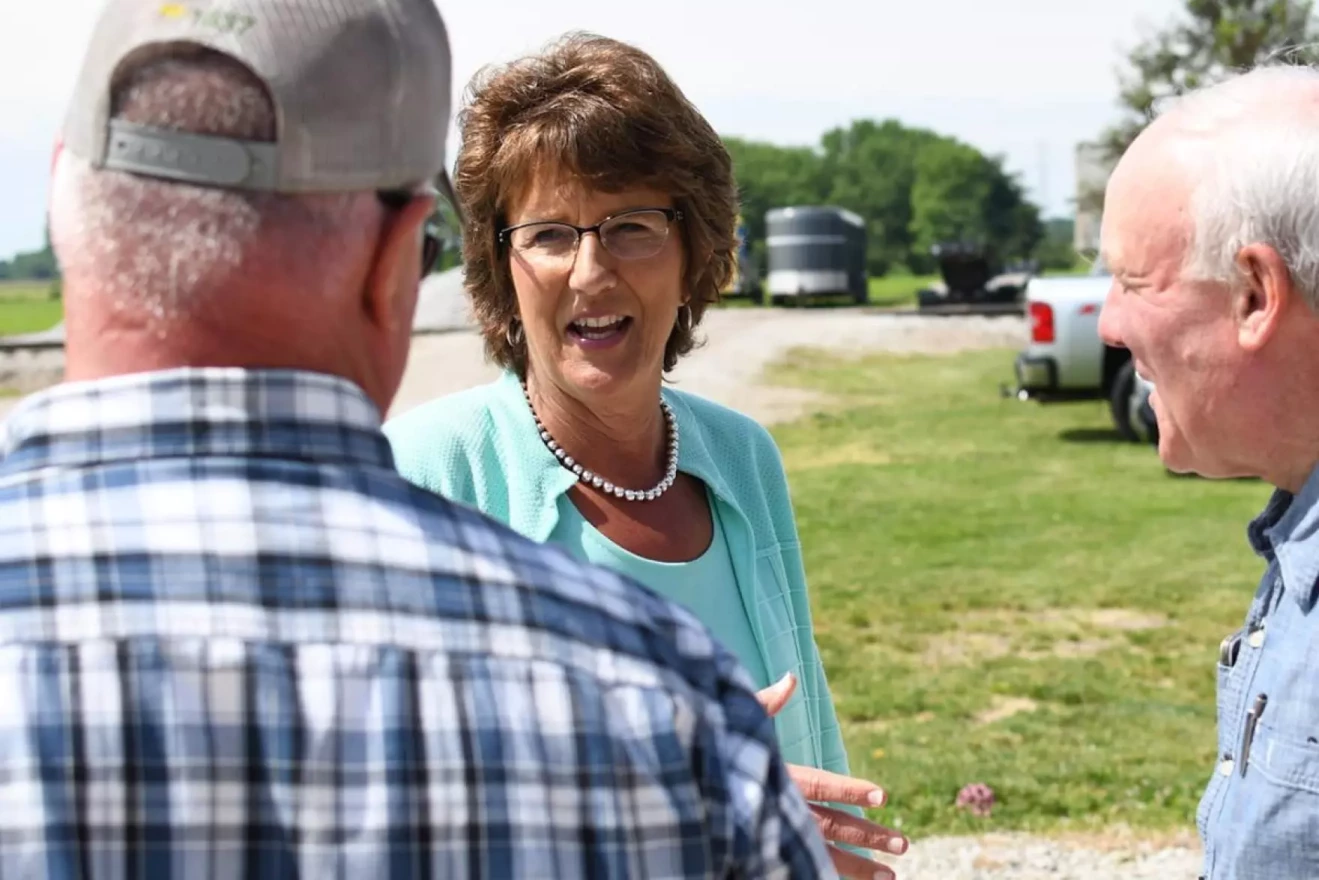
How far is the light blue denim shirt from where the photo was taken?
6.66ft

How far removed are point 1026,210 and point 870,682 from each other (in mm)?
93727

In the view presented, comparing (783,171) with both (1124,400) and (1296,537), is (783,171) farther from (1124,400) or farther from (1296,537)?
(1296,537)

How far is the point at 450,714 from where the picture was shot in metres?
1.23

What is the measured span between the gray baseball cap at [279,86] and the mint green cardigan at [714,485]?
1.47 meters

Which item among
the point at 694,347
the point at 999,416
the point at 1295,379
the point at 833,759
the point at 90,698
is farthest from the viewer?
the point at 999,416

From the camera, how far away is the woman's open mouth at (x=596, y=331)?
2.91 meters

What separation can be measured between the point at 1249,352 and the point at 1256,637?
1.29 feet

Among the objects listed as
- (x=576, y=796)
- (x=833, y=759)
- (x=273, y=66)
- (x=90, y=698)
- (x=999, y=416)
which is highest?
(x=273, y=66)

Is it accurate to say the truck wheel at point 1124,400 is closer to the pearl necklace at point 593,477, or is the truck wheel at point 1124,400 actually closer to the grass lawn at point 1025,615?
the grass lawn at point 1025,615

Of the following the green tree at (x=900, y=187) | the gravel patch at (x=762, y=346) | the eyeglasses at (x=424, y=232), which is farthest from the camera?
the green tree at (x=900, y=187)

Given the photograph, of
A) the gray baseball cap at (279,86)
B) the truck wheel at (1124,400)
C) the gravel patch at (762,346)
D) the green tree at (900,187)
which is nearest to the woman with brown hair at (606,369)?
the gray baseball cap at (279,86)

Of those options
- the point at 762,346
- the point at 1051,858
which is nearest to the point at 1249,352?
the point at 1051,858

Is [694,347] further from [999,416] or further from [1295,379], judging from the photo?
[999,416]

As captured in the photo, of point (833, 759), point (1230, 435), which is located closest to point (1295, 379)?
point (1230, 435)
